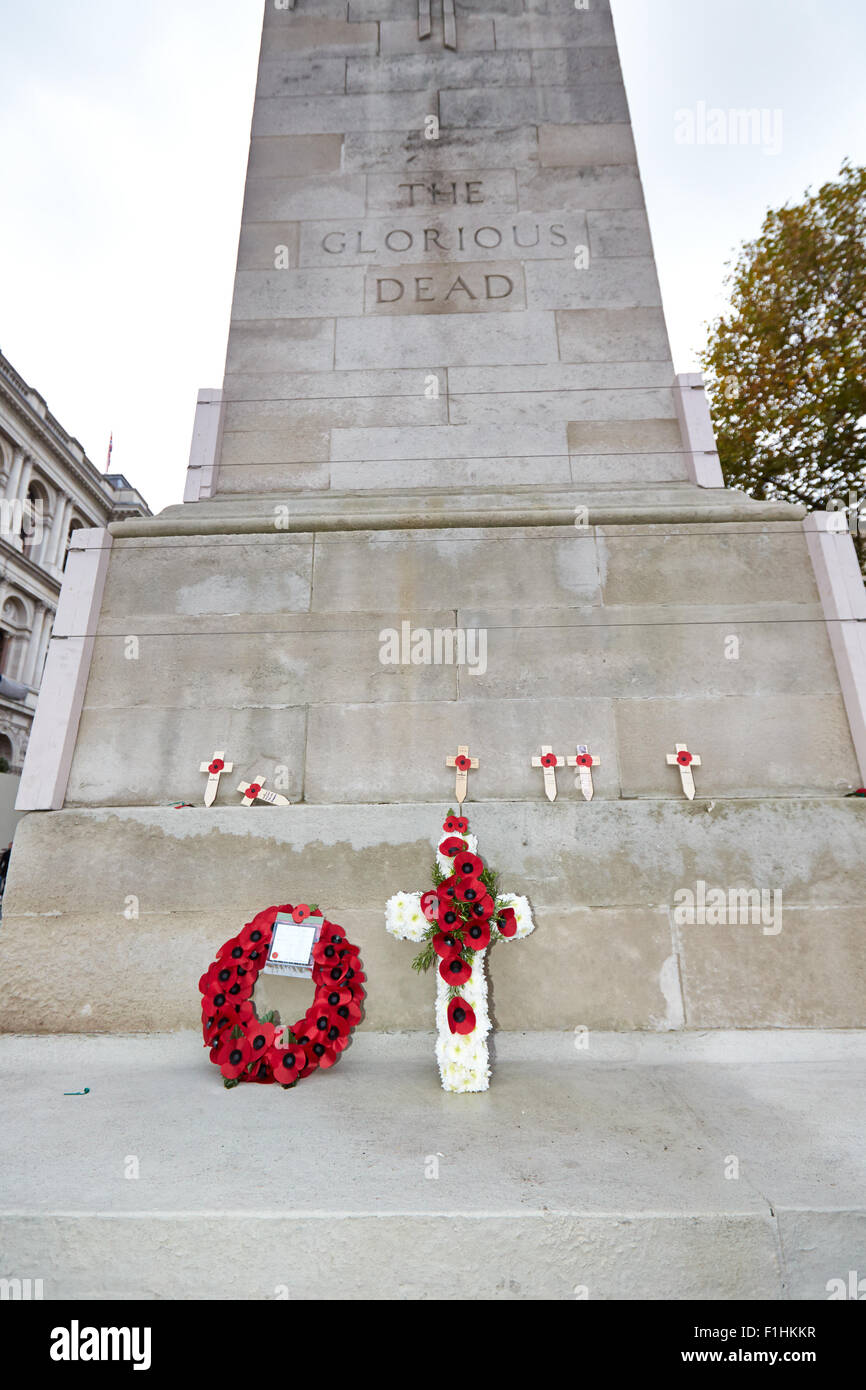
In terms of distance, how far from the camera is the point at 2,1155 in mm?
2809

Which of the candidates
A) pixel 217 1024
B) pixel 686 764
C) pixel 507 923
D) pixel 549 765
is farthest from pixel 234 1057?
pixel 686 764

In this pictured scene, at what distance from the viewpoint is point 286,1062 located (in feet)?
12.4

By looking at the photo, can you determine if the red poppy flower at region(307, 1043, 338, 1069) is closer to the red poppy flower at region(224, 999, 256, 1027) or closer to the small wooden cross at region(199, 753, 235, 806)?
the red poppy flower at region(224, 999, 256, 1027)

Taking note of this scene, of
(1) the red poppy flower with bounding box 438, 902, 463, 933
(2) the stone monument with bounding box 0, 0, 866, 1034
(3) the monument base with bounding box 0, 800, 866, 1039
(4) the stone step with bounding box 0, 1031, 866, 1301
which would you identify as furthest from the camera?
(2) the stone monument with bounding box 0, 0, 866, 1034

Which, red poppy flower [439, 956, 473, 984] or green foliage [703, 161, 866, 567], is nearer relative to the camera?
red poppy flower [439, 956, 473, 984]

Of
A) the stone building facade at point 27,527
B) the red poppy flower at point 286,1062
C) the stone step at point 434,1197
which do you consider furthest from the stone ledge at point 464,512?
the stone building facade at point 27,527

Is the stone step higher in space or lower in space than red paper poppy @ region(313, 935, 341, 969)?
lower

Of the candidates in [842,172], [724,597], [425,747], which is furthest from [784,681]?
[842,172]

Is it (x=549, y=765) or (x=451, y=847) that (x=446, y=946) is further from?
(x=549, y=765)

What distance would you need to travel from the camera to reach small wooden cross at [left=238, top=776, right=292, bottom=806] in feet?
16.7

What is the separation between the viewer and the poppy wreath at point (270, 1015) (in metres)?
3.80

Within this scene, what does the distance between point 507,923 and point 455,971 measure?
437 mm

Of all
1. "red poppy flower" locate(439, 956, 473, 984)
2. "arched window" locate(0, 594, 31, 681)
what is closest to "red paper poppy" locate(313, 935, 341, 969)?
"red poppy flower" locate(439, 956, 473, 984)

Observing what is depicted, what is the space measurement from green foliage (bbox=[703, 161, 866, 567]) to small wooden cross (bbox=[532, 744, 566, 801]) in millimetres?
14482
